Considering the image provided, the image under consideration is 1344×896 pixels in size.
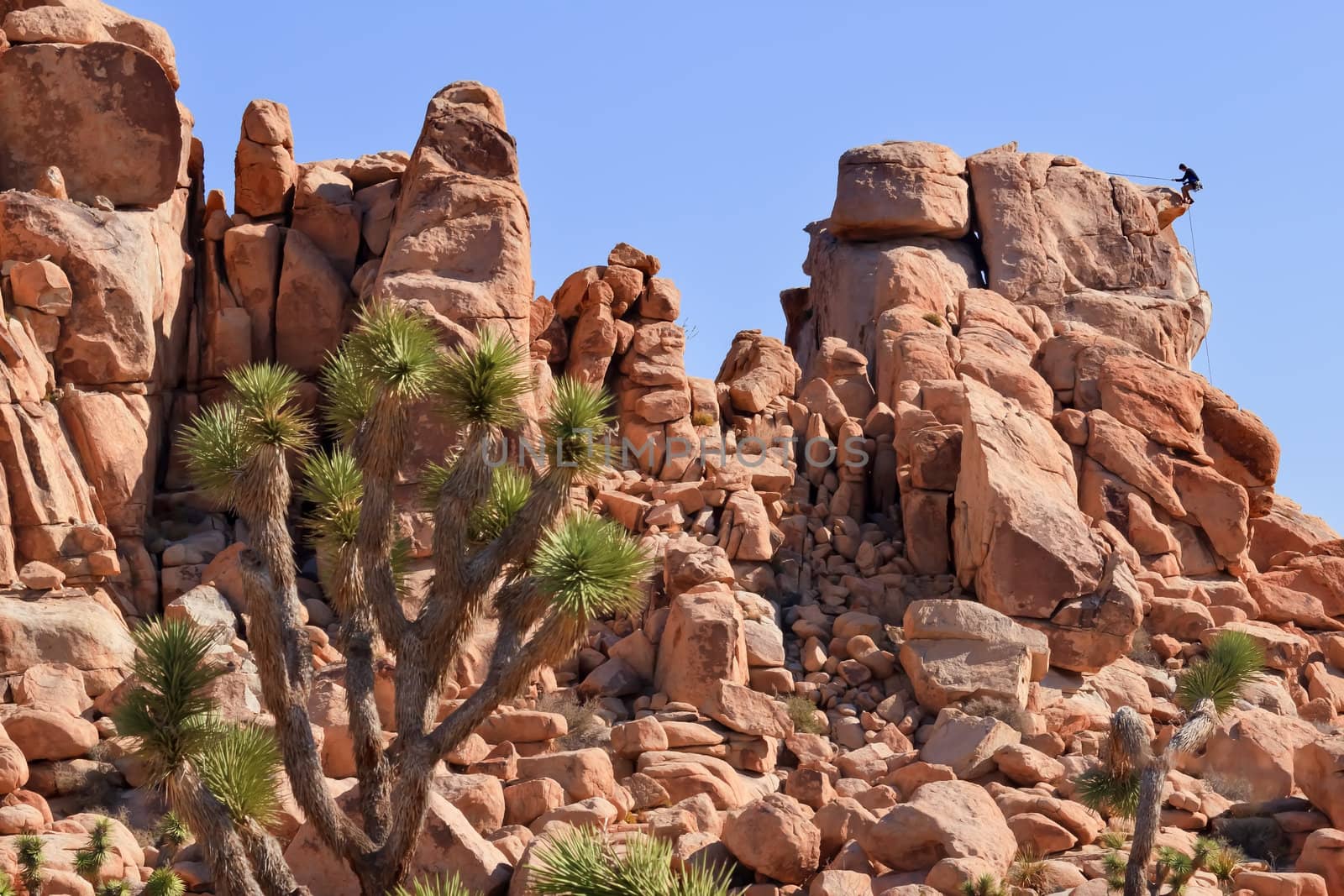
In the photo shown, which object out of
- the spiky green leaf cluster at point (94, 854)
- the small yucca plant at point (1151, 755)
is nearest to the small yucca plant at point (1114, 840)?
the small yucca plant at point (1151, 755)

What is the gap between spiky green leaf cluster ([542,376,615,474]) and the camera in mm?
12500

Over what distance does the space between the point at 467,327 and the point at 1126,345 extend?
11.6m

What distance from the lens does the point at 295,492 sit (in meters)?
20.9

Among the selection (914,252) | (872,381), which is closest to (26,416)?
(872,381)

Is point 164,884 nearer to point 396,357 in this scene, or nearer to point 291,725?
point 291,725

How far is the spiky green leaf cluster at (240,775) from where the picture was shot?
11.5 m

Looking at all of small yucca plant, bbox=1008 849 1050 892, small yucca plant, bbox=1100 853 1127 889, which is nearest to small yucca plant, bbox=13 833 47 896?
small yucca plant, bbox=1008 849 1050 892

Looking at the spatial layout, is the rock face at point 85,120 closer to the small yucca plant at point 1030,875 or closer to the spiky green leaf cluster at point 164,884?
the spiky green leaf cluster at point 164,884

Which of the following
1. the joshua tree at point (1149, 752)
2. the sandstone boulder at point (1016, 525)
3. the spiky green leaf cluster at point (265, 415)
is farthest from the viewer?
the sandstone boulder at point (1016, 525)

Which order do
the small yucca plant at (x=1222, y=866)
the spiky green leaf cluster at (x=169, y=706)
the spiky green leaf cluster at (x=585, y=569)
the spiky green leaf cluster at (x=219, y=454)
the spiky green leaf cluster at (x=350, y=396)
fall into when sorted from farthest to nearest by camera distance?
the small yucca plant at (x=1222, y=866) → the spiky green leaf cluster at (x=350, y=396) → the spiky green leaf cluster at (x=219, y=454) → the spiky green leaf cluster at (x=585, y=569) → the spiky green leaf cluster at (x=169, y=706)

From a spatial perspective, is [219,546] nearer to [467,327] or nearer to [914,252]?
[467,327]

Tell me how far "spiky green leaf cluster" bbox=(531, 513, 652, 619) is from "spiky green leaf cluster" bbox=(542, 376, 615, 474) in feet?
2.11

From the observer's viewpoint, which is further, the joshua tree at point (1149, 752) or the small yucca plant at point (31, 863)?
the joshua tree at point (1149, 752)

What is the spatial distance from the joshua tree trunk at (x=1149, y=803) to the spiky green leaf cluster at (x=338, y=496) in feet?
23.5
